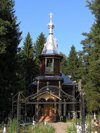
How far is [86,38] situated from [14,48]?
2354 cm

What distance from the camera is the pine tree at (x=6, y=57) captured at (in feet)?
52.1

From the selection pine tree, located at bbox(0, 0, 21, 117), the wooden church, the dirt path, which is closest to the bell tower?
the wooden church

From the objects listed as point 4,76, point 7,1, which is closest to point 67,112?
point 4,76

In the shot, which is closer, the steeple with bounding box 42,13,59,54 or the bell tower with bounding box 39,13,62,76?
the bell tower with bounding box 39,13,62,76

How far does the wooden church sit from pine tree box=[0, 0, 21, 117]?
313 cm

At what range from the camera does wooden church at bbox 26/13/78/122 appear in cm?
1961

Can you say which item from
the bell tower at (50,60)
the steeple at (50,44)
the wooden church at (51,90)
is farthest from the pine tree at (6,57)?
the steeple at (50,44)

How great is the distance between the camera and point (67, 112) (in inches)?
906

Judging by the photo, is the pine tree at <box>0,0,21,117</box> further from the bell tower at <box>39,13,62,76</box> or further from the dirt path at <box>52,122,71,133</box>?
the dirt path at <box>52,122,71,133</box>

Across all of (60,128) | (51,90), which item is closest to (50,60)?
(51,90)

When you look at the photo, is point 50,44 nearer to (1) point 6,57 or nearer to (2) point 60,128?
(1) point 6,57

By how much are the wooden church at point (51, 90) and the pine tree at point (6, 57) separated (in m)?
3.13

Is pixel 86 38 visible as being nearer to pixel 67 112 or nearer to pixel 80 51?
pixel 80 51

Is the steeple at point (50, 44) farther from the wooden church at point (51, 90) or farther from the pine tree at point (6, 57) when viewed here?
the pine tree at point (6, 57)
